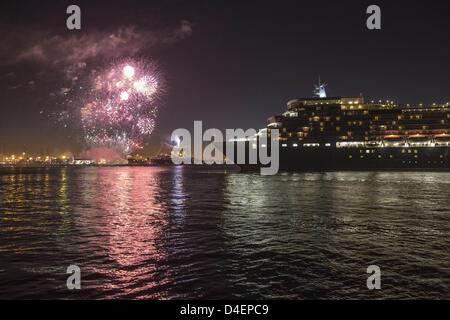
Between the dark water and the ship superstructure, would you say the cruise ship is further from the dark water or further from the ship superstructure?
the dark water

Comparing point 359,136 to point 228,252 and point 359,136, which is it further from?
point 228,252

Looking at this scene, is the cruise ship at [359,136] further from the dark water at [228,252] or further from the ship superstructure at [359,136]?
the dark water at [228,252]

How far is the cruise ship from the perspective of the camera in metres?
91.1

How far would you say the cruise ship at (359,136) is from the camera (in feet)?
299

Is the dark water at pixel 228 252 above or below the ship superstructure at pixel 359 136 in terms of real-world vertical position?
below

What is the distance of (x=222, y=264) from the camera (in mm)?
12914

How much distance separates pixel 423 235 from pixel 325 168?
75728 mm

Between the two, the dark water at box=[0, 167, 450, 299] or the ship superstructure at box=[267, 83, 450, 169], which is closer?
the dark water at box=[0, 167, 450, 299]

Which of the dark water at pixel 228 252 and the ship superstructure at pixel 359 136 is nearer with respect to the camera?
the dark water at pixel 228 252

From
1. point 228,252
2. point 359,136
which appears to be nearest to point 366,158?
point 359,136

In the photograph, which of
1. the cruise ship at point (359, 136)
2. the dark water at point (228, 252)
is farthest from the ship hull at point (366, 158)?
the dark water at point (228, 252)

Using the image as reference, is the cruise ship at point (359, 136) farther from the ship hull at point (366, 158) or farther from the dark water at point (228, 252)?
the dark water at point (228, 252)

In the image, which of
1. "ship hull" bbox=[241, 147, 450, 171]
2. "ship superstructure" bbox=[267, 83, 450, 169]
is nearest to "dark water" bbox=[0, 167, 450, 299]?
"ship hull" bbox=[241, 147, 450, 171]

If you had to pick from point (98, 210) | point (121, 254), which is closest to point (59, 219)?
point (98, 210)
